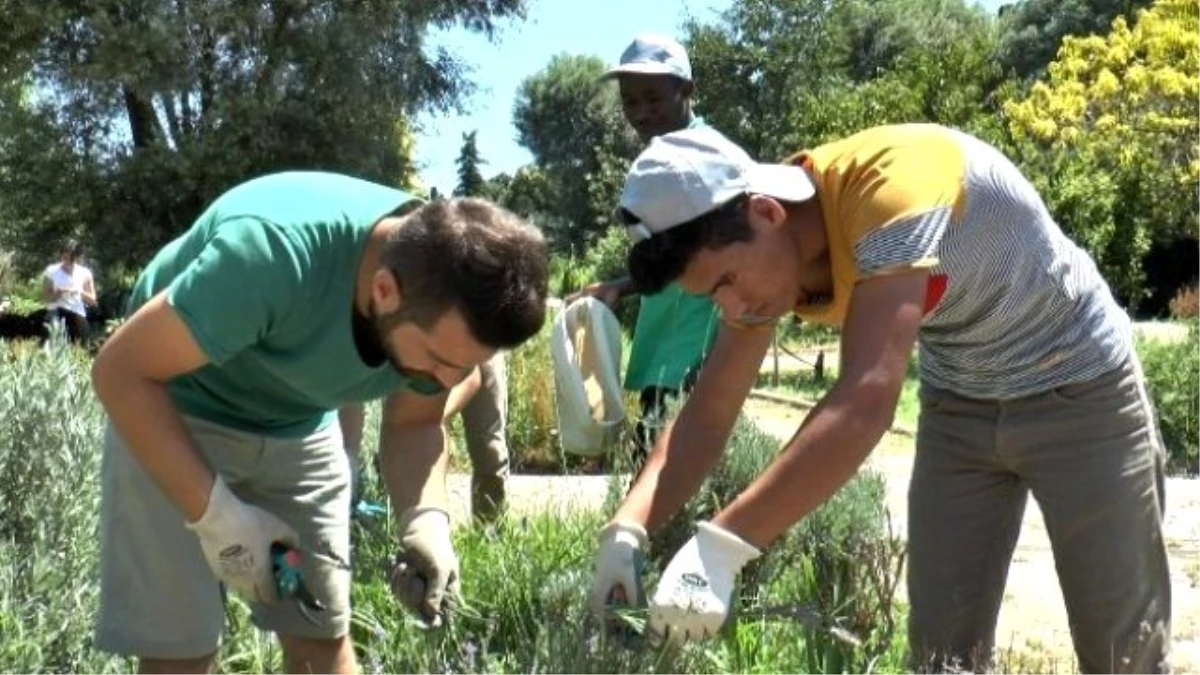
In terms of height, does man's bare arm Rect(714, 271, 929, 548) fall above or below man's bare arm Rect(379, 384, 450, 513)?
above

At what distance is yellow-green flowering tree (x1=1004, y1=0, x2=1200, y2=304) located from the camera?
19.3 metres

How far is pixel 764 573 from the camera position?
12.5ft

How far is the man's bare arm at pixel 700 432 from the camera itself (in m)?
2.72

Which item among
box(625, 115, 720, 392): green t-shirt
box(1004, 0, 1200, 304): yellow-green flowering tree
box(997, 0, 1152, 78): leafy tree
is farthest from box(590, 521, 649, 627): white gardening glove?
box(997, 0, 1152, 78): leafy tree

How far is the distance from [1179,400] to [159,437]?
27.2 ft

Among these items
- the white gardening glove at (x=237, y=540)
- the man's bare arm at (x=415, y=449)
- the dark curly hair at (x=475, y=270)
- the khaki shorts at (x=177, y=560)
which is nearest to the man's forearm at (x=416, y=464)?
the man's bare arm at (x=415, y=449)

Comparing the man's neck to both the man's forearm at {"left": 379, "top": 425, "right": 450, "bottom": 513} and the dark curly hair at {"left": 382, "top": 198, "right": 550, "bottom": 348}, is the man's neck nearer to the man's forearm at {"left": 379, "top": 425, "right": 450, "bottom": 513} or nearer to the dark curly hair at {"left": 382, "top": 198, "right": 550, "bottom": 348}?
the dark curly hair at {"left": 382, "top": 198, "right": 550, "bottom": 348}

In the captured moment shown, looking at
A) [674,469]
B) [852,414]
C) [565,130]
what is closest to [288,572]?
[674,469]

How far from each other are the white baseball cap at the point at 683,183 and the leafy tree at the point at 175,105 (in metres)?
17.7

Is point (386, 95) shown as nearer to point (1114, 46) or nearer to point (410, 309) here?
point (1114, 46)

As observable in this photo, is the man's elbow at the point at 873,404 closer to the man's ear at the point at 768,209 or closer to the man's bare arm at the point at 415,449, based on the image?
the man's ear at the point at 768,209

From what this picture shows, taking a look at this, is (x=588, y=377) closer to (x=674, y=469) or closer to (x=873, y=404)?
(x=674, y=469)

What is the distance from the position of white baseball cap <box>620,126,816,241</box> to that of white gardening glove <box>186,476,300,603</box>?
747 mm

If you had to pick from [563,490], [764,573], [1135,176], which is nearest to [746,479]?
[764,573]
